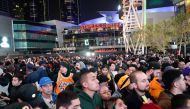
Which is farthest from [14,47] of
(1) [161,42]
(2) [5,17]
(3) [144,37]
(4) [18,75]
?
(4) [18,75]

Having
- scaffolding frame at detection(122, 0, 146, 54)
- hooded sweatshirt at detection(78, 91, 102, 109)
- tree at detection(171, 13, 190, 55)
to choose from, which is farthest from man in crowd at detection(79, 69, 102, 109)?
scaffolding frame at detection(122, 0, 146, 54)

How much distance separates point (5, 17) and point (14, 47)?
10.2 m

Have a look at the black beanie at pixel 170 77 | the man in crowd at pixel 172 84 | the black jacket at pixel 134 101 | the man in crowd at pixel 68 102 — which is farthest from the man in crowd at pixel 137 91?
the man in crowd at pixel 68 102

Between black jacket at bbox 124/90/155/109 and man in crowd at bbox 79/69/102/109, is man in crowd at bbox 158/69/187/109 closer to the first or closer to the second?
black jacket at bbox 124/90/155/109

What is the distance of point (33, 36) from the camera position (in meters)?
123

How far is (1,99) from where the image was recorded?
8.82 meters

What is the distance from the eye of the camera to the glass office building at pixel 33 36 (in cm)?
11512

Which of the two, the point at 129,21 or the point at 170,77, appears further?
the point at 129,21

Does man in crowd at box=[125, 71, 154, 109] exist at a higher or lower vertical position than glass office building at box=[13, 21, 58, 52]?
lower

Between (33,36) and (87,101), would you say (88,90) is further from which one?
(33,36)

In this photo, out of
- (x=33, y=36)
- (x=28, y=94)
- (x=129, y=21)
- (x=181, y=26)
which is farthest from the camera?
(x=33, y=36)

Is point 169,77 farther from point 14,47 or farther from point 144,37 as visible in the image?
point 14,47

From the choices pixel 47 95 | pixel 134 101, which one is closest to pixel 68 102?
pixel 134 101

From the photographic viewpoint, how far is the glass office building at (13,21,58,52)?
378 ft
